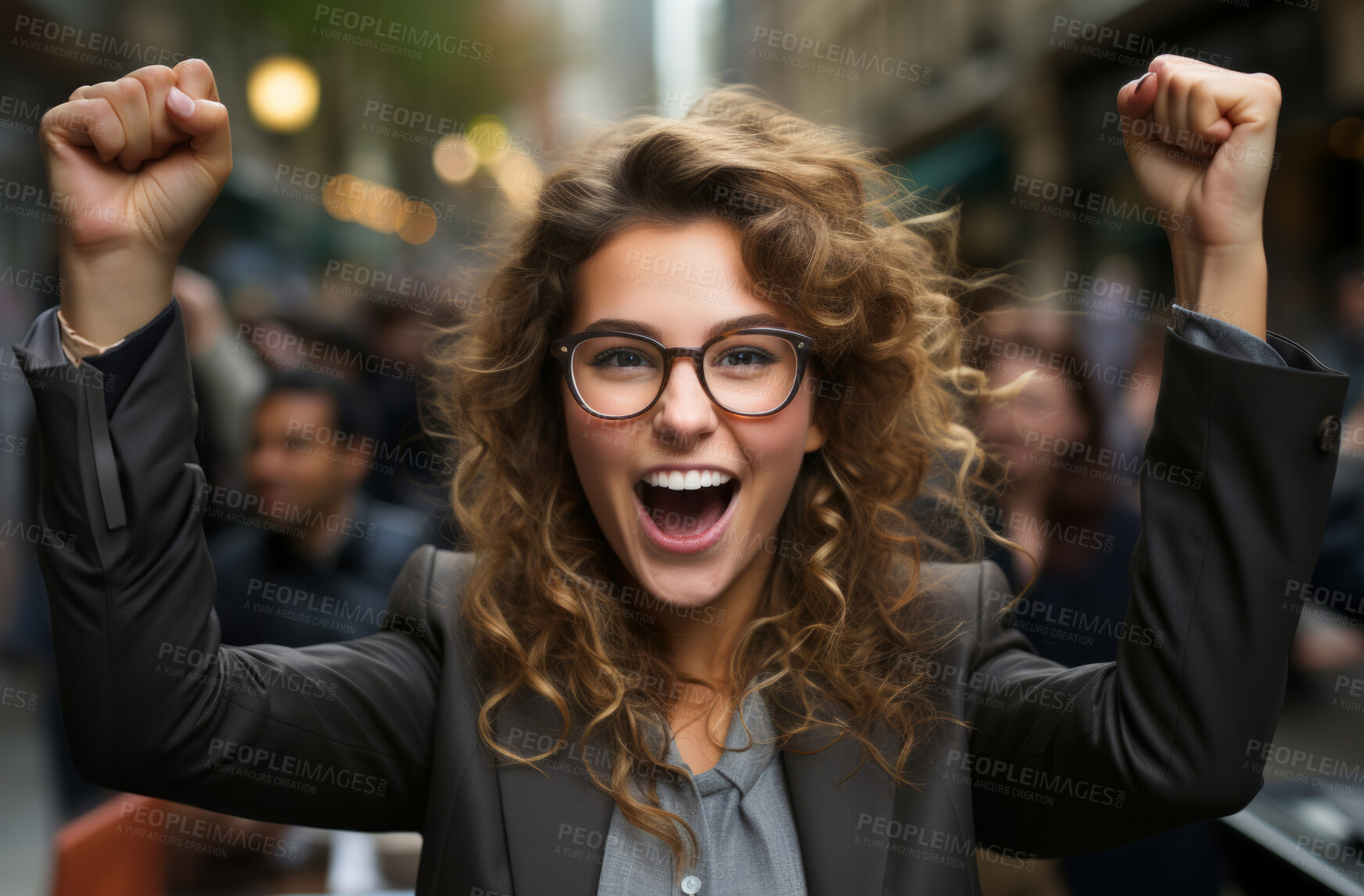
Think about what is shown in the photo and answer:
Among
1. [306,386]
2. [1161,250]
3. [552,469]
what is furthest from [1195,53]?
[552,469]

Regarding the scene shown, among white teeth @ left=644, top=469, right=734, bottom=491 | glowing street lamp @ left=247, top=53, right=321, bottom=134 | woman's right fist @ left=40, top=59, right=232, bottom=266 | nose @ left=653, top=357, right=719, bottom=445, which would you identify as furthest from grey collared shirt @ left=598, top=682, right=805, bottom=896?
glowing street lamp @ left=247, top=53, right=321, bottom=134

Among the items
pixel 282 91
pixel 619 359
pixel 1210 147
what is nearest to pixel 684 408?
pixel 619 359

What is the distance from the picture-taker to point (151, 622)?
1.39 metres

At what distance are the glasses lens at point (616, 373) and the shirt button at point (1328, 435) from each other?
1025 mm

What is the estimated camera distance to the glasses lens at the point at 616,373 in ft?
5.76

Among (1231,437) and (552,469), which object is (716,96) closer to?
(552,469)

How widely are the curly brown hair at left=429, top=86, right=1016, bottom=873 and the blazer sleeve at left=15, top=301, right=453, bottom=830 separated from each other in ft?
1.25

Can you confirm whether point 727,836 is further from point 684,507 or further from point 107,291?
point 107,291

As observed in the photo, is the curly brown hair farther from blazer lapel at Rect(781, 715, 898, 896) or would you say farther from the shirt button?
the shirt button

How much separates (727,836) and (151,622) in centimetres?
103

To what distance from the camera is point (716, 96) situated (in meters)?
2.14

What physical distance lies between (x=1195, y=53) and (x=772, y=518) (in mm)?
9371

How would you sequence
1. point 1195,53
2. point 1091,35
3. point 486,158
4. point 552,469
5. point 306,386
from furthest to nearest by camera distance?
point 486,158
point 1091,35
point 1195,53
point 306,386
point 552,469

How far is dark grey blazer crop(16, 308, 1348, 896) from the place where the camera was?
135 centimetres
